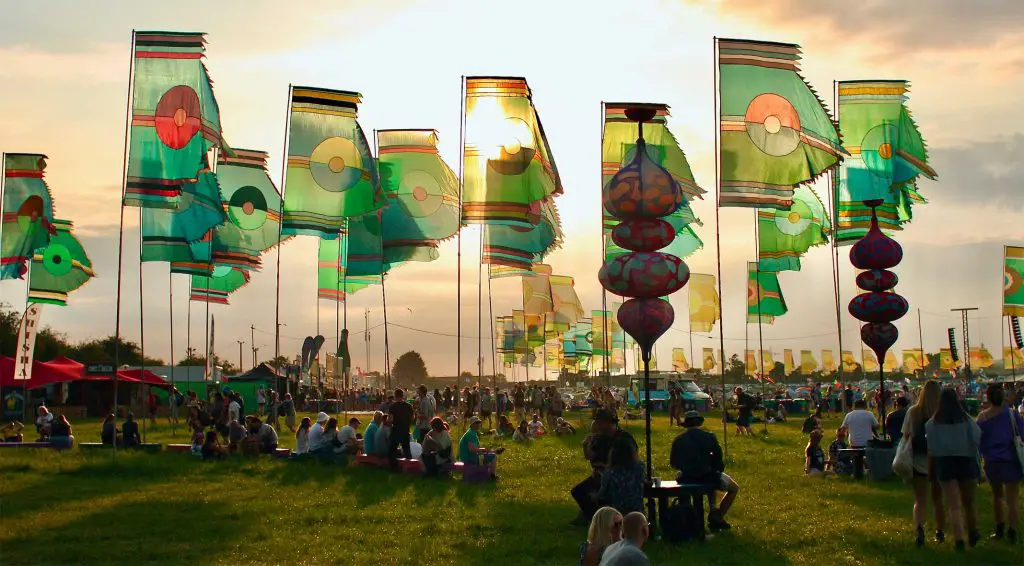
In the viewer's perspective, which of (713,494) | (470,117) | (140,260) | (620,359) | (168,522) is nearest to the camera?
(713,494)

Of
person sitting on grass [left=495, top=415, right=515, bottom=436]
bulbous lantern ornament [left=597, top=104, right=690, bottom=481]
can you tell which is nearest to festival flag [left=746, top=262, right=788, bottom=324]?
person sitting on grass [left=495, top=415, right=515, bottom=436]

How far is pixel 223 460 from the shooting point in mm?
24484

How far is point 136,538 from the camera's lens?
548 inches

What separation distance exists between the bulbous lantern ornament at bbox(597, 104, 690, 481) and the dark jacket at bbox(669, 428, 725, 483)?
742 millimetres

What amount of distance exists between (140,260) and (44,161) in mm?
3344

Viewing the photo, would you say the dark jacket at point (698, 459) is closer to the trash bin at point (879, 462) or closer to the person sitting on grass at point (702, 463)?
the person sitting on grass at point (702, 463)

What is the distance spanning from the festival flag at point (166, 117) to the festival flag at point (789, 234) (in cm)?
1733

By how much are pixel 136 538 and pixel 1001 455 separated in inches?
420

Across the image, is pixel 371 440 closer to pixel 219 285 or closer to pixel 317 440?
pixel 317 440

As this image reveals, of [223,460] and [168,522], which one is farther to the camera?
[223,460]

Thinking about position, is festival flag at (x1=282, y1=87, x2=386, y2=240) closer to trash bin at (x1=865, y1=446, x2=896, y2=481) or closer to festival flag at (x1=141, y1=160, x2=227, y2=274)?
festival flag at (x1=141, y1=160, x2=227, y2=274)

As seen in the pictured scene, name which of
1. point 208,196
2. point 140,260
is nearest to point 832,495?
point 208,196

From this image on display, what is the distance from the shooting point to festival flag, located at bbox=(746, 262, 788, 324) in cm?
4391

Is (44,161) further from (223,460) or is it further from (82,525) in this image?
(82,525)
